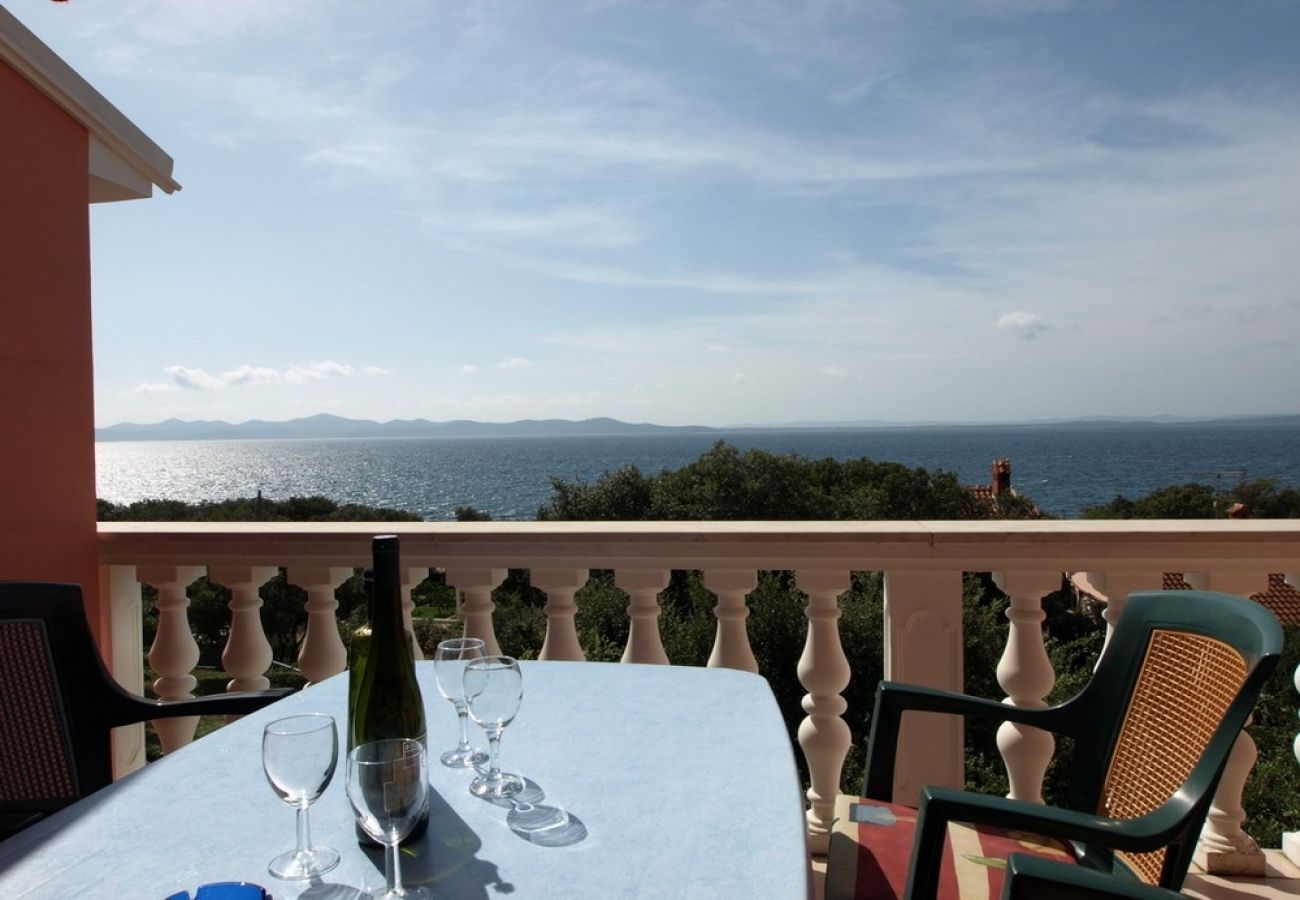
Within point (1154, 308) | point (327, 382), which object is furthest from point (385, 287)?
point (327, 382)

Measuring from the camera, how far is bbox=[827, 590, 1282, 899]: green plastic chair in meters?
1.07

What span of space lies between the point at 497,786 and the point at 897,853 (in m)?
0.71

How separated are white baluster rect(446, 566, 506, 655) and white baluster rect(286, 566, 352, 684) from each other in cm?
31

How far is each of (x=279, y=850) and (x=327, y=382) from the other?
54.8m

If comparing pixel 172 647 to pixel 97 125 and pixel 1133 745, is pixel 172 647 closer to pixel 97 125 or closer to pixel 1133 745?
pixel 97 125

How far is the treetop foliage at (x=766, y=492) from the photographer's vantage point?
17.4 m

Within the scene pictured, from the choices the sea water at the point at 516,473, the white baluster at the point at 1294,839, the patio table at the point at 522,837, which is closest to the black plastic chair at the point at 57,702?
the patio table at the point at 522,837

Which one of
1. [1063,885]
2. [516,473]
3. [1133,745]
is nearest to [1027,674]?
[1133,745]

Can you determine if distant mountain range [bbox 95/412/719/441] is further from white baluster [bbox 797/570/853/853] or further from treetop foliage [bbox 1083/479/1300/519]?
treetop foliage [bbox 1083/479/1300/519]

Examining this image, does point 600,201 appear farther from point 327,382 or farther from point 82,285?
point 327,382

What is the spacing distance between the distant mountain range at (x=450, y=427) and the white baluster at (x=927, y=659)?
173 feet

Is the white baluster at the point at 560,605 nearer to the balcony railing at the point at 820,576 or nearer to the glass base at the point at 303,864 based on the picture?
the balcony railing at the point at 820,576

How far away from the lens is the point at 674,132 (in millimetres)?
12367

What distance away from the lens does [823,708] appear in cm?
199
